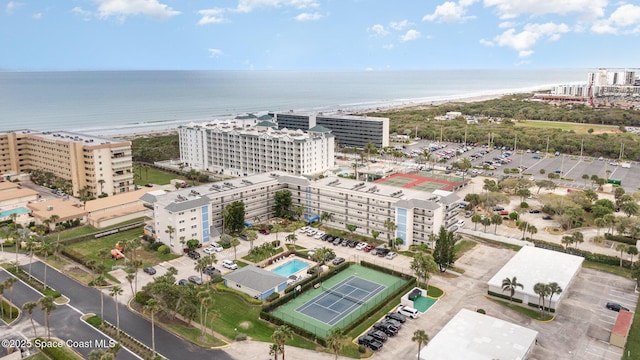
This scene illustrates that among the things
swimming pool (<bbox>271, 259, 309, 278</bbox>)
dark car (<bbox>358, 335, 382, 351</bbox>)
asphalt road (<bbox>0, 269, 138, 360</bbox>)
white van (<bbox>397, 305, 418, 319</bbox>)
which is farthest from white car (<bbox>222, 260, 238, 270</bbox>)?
white van (<bbox>397, 305, 418, 319</bbox>)

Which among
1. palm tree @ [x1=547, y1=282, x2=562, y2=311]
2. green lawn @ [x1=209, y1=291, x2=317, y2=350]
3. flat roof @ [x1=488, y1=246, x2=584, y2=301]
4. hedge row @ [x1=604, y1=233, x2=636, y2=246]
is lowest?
green lawn @ [x1=209, y1=291, x2=317, y2=350]

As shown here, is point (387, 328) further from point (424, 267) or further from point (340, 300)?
point (424, 267)

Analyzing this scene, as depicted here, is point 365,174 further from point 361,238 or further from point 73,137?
point 73,137

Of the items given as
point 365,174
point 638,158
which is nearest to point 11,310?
point 365,174

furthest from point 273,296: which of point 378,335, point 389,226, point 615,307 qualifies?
point 615,307

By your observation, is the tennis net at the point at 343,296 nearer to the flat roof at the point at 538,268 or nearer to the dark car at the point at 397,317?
the dark car at the point at 397,317

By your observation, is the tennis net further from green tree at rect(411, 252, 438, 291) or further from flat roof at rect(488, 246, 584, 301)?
flat roof at rect(488, 246, 584, 301)

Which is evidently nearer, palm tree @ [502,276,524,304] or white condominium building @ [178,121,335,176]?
palm tree @ [502,276,524,304]
